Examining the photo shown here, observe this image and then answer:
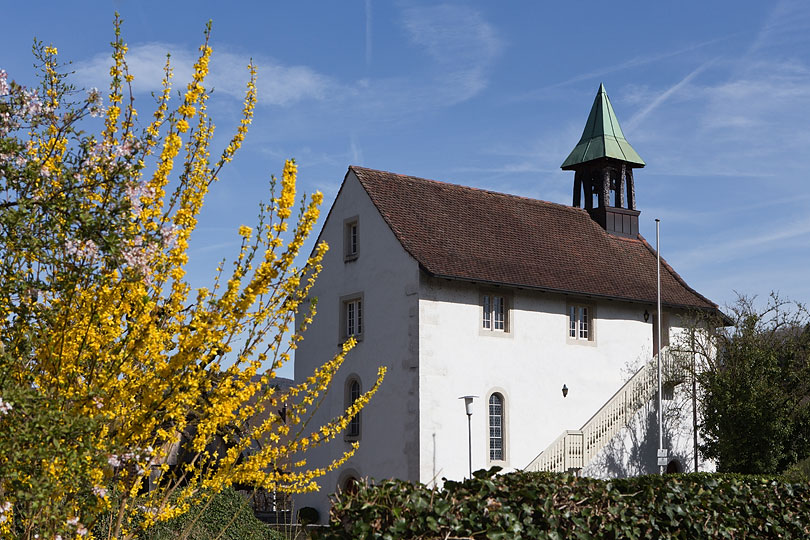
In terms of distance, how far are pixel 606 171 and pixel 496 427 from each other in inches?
566

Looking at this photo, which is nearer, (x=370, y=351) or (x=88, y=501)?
(x=88, y=501)

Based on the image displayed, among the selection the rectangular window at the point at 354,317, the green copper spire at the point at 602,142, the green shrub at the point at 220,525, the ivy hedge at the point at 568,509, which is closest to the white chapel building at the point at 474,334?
the rectangular window at the point at 354,317

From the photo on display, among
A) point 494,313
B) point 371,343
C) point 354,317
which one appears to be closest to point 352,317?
point 354,317

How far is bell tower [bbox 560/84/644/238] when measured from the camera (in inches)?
1547

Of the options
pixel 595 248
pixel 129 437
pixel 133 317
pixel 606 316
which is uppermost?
pixel 595 248

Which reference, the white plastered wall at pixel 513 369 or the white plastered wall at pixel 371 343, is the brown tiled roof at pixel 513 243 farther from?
the white plastered wall at pixel 371 343

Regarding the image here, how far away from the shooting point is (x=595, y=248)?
120 ft

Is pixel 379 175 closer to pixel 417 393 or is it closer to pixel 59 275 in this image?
pixel 417 393

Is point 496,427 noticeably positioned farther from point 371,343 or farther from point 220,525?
point 220,525

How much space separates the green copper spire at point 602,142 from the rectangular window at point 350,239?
1234 cm

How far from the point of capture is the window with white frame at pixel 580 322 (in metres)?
33.1

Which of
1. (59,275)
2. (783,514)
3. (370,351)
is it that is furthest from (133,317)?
(370,351)

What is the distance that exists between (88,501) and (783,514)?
23.3ft

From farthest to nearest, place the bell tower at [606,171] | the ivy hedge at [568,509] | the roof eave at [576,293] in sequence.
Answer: the bell tower at [606,171] → the roof eave at [576,293] → the ivy hedge at [568,509]
